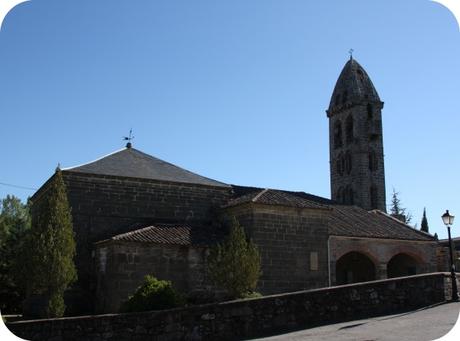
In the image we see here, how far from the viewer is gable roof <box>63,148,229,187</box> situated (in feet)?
72.4

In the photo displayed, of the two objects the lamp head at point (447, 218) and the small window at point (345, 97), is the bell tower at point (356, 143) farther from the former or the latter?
the lamp head at point (447, 218)

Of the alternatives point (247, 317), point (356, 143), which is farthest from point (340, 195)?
point (247, 317)

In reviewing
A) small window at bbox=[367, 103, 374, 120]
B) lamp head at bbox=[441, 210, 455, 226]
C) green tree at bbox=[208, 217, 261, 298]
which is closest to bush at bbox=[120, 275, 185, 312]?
green tree at bbox=[208, 217, 261, 298]

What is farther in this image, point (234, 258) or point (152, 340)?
point (234, 258)

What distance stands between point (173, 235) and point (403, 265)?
14.8 m

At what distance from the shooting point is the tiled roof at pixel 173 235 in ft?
63.0

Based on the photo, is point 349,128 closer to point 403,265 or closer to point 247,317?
point 403,265

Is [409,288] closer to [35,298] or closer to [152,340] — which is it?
[152,340]

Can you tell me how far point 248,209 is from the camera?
2138cm

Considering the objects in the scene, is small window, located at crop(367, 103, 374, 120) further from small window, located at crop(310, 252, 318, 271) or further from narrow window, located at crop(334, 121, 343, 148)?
small window, located at crop(310, 252, 318, 271)

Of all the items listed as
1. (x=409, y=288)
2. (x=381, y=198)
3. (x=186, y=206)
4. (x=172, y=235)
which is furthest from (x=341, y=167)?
(x=409, y=288)

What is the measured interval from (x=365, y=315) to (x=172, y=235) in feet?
27.1

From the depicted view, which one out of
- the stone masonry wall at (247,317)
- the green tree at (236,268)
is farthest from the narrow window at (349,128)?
the stone masonry wall at (247,317)

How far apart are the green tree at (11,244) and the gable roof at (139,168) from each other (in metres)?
3.79
